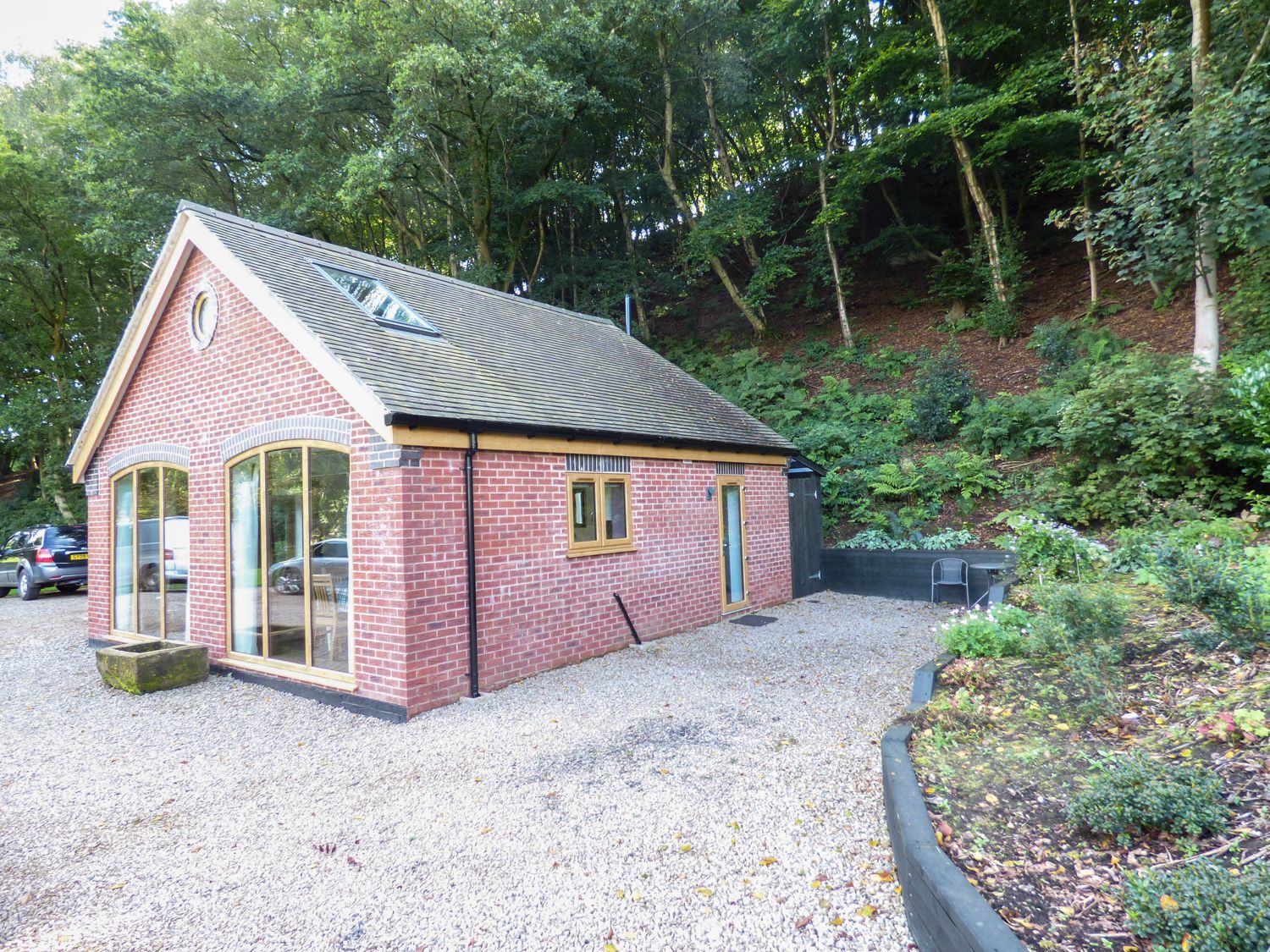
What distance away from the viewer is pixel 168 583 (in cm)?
835

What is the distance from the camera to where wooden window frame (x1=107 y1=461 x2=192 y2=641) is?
8.36 m

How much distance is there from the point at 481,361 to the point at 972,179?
1479 cm

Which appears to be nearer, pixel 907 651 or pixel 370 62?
pixel 907 651

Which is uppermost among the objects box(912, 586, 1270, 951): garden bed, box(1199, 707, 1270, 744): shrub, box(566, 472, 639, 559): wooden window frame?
box(566, 472, 639, 559): wooden window frame

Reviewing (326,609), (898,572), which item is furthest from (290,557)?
(898,572)

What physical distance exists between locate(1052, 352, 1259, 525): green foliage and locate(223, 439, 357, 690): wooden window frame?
1028 centimetres

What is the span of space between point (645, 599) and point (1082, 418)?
729cm

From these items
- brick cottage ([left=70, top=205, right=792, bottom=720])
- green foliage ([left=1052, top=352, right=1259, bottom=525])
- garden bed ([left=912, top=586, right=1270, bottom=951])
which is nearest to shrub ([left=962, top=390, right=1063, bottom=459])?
green foliage ([left=1052, top=352, right=1259, bottom=525])

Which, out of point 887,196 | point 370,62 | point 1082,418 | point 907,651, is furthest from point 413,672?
point 887,196

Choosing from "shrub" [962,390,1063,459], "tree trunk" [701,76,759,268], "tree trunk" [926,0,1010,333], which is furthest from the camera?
"tree trunk" [701,76,759,268]

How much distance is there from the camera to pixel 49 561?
571 inches

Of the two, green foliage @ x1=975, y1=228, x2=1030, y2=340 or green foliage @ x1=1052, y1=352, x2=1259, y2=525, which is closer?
green foliage @ x1=1052, y1=352, x2=1259, y2=525

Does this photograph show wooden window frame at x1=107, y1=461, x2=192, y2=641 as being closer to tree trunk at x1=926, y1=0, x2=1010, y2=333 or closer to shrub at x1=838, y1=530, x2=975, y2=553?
shrub at x1=838, y1=530, x2=975, y2=553

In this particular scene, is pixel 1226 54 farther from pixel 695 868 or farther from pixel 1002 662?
pixel 695 868
